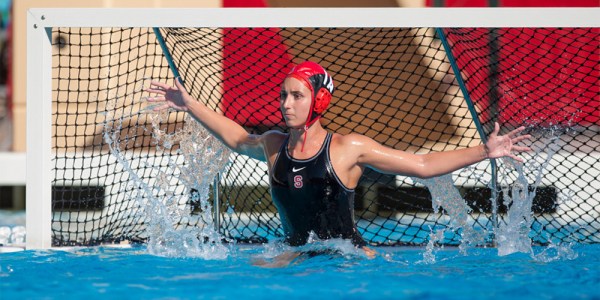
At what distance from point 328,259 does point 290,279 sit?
0.46 m

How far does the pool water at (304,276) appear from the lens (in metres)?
2.95

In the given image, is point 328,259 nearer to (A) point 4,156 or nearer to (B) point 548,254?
(B) point 548,254

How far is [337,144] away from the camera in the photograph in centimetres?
364

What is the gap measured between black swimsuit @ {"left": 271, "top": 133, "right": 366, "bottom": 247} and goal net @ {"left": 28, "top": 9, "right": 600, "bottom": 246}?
1.82 ft

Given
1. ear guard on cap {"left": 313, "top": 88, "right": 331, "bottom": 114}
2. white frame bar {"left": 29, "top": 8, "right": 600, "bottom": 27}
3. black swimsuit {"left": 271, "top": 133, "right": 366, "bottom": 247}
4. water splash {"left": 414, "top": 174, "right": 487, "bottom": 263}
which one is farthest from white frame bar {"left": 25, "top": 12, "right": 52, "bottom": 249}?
water splash {"left": 414, "top": 174, "right": 487, "bottom": 263}

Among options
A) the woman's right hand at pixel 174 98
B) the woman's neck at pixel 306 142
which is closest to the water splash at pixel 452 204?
the woman's neck at pixel 306 142

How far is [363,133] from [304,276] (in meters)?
3.27

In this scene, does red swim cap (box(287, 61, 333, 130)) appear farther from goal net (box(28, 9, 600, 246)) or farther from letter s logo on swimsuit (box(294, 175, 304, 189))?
goal net (box(28, 9, 600, 246))

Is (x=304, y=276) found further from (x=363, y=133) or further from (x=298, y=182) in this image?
(x=363, y=133)

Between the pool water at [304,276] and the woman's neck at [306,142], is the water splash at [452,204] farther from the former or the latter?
the woman's neck at [306,142]

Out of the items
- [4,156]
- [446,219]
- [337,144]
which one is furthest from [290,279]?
[4,156]

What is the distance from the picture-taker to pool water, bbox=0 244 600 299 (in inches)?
116

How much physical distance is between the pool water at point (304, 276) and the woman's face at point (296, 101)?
2.09ft

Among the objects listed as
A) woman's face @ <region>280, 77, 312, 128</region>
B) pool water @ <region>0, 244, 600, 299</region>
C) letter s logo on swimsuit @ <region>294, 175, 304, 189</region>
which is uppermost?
woman's face @ <region>280, 77, 312, 128</region>
